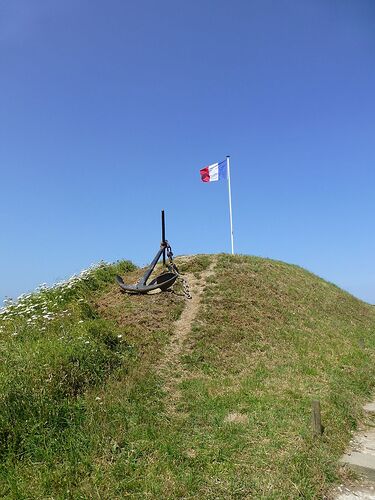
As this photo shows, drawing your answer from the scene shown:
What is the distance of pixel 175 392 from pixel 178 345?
96.4 inches

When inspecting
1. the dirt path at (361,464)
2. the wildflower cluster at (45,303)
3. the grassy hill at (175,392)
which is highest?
the wildflower cluster at (45,303)

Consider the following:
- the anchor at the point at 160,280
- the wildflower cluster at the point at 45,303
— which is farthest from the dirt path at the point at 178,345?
the wildflower cluster at the point at 45,303

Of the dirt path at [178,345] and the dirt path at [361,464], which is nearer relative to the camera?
the dirt path at [361,464]

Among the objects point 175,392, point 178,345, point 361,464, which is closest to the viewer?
point 361,464

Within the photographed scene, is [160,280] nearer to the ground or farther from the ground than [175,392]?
farther from the ground

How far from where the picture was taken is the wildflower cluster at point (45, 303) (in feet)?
38.7

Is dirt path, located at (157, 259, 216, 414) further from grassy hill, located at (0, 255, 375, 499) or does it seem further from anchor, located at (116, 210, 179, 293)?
anchor, located at (116, 210, 179, 293)

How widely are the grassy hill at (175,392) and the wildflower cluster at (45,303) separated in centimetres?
7

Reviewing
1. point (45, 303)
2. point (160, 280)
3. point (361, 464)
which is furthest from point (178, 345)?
point (361, 464)

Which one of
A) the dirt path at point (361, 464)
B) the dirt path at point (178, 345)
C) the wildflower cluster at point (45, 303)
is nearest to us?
the dirt path at point (361, 464)

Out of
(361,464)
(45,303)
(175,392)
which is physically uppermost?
(45,303)

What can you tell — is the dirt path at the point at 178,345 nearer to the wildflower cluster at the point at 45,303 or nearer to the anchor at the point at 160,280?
the anchor at the point at 160,280

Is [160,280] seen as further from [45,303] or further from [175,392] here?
[175,392]

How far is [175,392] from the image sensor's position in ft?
30.5
